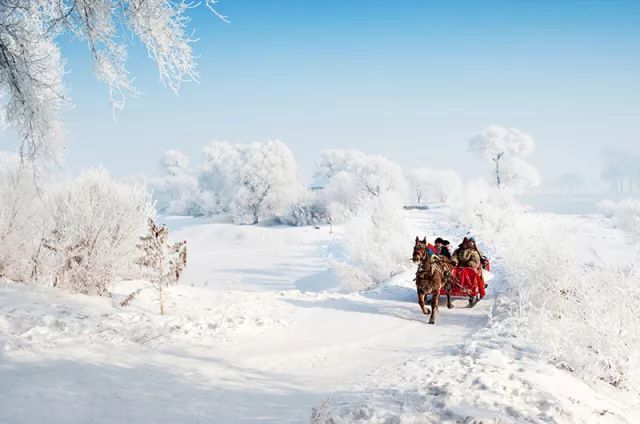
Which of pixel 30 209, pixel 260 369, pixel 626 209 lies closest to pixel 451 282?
pixel 260 369

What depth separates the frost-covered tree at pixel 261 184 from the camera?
5606cm

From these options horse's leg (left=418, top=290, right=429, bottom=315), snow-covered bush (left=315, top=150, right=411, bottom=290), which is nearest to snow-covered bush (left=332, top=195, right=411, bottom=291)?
snow-covered bush (left=315, top=150, right=411, bottom=290)

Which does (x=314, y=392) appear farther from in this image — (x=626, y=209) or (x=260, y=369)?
(x=626, y=209)

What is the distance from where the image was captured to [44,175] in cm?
713

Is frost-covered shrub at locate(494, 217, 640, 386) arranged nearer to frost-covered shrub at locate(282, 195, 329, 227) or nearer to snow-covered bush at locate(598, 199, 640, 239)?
snow-covered bush at locate(598, 199, 640, 239)

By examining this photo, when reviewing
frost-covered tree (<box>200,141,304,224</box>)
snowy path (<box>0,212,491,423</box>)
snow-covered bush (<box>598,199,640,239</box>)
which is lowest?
snowy path (<box>0,212,491,423</box>)

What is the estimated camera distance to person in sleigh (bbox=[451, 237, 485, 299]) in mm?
10547

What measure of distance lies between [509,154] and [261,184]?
3510 cm

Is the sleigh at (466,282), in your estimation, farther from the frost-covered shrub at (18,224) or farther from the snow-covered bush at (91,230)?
the frost-covered shrub at (18,224)

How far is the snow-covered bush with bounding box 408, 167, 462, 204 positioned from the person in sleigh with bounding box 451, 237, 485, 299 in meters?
70.6

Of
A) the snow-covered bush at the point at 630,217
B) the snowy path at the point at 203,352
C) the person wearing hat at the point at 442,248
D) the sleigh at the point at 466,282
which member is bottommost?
the snowy path at the point at 203,352

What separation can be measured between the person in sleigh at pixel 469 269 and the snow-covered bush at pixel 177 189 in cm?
4707

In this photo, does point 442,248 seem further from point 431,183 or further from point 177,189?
point 177,189

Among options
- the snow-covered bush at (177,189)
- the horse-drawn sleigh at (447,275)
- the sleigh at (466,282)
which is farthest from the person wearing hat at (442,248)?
the snow-covered bush at (177,189)
